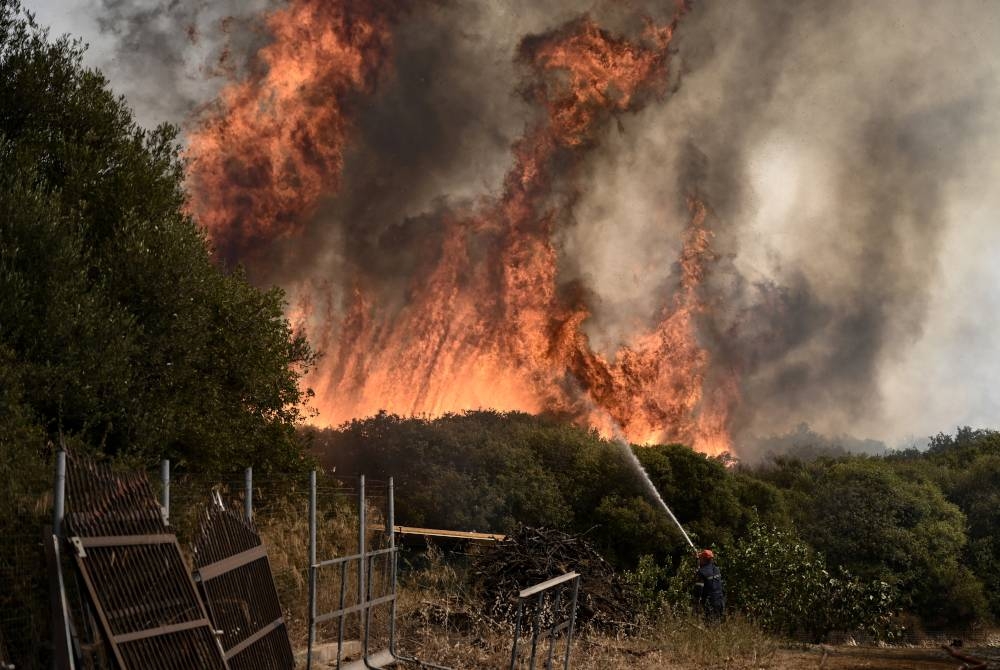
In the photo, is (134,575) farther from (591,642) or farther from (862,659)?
(862,659)

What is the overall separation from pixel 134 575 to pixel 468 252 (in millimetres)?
52569

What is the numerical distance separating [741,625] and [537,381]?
40.0 metres

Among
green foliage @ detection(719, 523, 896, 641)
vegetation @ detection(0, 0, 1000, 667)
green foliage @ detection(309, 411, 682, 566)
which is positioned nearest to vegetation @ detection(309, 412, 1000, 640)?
green foliage @ detection(309, 411, 682, 566)

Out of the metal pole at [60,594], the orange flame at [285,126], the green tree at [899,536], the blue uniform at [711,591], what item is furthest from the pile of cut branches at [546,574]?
the orange flame at [285,126]

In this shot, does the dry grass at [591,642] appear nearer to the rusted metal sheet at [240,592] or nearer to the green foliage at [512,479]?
the rusted metal sheet at [240,592]

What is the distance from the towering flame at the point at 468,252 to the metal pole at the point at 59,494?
47.6 m

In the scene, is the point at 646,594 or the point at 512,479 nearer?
the point at 646,594

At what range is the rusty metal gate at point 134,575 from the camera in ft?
31.1

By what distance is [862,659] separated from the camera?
18.9 metres

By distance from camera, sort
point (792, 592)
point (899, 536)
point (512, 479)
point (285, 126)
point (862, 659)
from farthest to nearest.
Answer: point (285, 126), point (899, 536), point (512, 479), point (792, 592), point (862, 659)

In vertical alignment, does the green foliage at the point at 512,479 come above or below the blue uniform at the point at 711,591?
above

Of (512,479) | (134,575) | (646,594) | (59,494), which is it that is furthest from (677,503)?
(59,494)

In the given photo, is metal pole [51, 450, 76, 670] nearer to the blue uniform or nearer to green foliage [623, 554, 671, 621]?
green foliage [623, 554, 671, 621]

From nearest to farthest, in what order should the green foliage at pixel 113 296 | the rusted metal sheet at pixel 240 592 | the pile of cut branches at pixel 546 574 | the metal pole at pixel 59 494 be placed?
the metal pole at pixel 59 494 → the rusted metal sheet at pixel 240 592 → the green foliage at pixel 113 296 → the pile of cut branches at pixel 546 574
